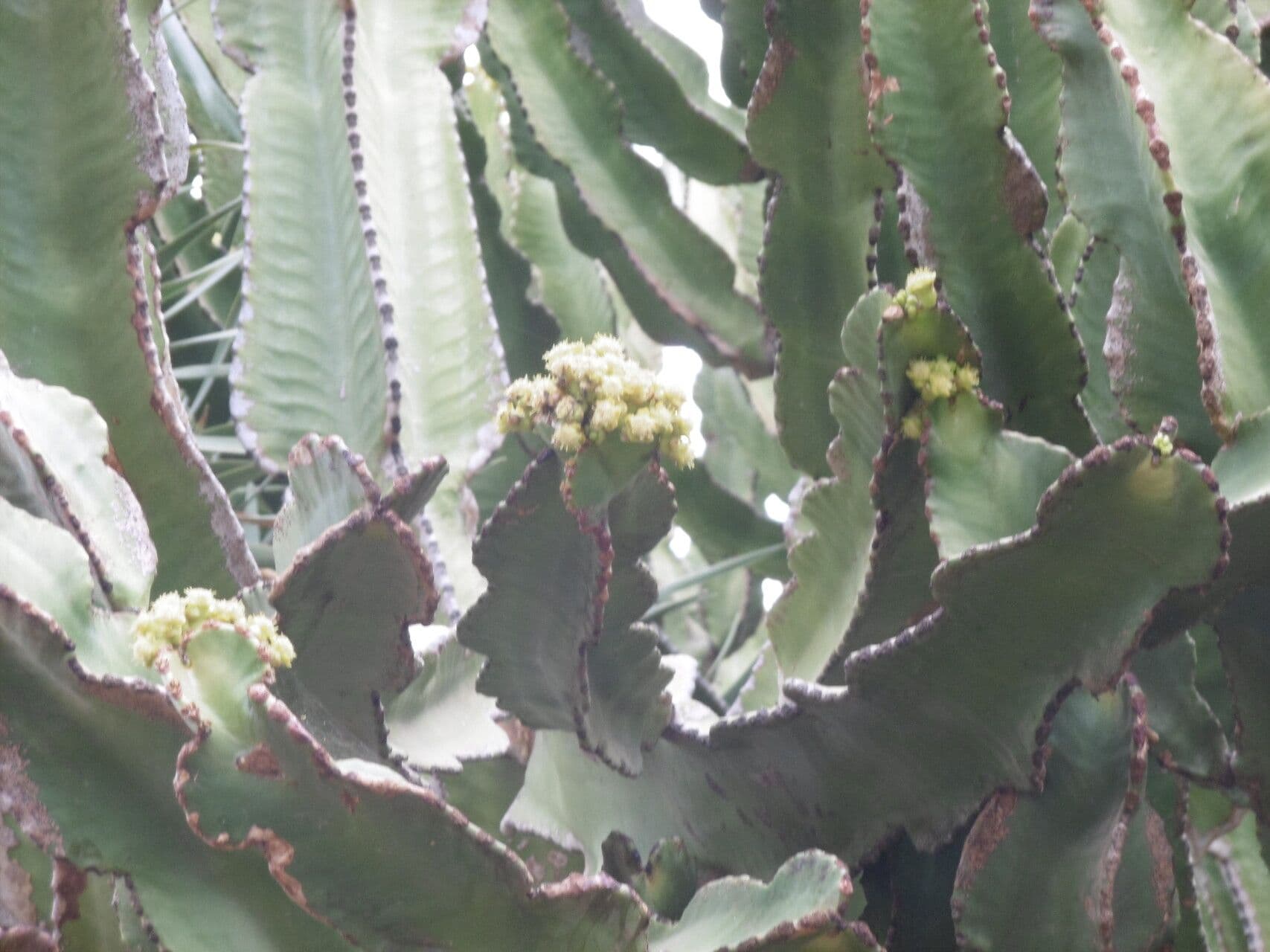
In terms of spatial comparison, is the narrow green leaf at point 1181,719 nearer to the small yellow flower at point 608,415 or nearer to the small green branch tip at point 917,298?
the small green branch tip at point 917,298

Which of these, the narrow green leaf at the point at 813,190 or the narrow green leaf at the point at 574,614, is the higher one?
the narrow green leaf at the point at 813,190

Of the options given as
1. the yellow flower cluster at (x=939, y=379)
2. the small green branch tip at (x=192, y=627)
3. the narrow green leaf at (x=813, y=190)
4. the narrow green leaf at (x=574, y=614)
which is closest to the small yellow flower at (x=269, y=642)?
the small green branch tip at (x=192, y=627)

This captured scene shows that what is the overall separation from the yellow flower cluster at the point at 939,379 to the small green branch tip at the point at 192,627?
0.38 metres

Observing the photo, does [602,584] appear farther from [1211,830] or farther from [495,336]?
[1211,830]

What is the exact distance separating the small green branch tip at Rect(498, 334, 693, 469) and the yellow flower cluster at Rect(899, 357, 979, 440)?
0.15 m

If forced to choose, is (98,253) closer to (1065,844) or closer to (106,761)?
(106,761)

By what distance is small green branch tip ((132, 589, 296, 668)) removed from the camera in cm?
70

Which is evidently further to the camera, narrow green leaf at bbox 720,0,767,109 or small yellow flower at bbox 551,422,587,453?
narrow green leaf at bbox 720,0,767,109

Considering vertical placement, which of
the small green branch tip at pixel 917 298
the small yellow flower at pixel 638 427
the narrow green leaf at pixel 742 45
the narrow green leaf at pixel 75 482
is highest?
the narrow green leaf at pixel 742 45

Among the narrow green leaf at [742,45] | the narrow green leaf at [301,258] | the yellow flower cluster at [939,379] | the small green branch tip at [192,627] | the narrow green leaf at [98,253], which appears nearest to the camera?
the small green branch tip at [192,627]

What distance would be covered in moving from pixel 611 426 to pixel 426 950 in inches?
11.5

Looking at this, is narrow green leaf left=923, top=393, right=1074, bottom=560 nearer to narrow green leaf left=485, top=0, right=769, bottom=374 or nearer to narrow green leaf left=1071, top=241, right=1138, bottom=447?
narrow green leaf left=1071, top=241, right=1138, bottom=447

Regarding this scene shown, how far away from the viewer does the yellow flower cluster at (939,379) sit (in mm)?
804

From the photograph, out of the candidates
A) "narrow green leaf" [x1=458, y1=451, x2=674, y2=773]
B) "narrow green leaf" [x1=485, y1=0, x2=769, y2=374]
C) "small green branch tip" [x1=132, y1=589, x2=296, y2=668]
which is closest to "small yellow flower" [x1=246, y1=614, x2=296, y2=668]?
"small green branch tip" [x1=132, y1=589, x2=296, y2=668]
